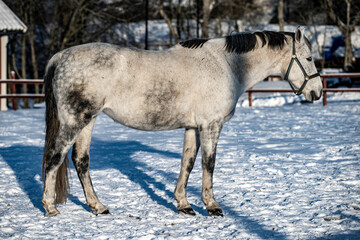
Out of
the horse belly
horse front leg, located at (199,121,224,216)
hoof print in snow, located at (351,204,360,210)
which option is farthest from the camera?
hoof print in snow, located at (351,204,360,210)

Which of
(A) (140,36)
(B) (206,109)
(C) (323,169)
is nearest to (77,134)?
(B) (206,109)

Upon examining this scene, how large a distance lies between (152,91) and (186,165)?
35.4 inches

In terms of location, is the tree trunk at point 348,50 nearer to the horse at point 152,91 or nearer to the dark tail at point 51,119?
the horse at point 152,91

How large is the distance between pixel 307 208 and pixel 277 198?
1.50 feet

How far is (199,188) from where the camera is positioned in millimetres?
5668

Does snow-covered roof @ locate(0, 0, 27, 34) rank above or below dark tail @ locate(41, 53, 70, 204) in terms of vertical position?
above

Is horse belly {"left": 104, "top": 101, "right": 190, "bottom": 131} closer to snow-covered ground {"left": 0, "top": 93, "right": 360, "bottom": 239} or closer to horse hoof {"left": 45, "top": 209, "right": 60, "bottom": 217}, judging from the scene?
snow-covered ground {"left": 0, "top": 93, "right": 360, "bottom": 239}

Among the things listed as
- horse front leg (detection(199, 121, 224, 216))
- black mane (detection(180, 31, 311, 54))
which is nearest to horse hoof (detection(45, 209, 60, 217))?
horse front leg (detection(199, 121, 224, 216))

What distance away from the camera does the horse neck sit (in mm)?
4871

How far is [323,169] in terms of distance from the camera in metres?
6.53

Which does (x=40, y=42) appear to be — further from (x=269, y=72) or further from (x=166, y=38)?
(x=269, y=72)

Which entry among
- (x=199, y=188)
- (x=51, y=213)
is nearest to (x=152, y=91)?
(x=51, y=213)

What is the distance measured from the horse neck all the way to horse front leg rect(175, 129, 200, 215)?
783mm

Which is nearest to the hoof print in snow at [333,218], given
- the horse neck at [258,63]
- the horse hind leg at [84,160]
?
the horse neck at [258,63]
